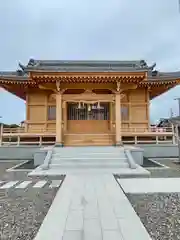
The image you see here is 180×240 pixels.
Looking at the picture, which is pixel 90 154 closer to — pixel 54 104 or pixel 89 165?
pixel 89 165

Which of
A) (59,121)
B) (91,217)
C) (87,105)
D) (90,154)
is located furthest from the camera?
(87,105)

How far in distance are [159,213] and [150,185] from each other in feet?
7.39

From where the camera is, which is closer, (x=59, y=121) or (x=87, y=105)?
(x=59, y=121)

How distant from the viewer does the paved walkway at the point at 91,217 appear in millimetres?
2902

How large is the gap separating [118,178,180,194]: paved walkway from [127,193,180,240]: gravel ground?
15.4 inches

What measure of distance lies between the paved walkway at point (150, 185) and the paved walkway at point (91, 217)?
503 mm

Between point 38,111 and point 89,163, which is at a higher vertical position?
point 38,111

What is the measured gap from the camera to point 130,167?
28.3ft

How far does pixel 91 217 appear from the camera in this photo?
11.5 feet

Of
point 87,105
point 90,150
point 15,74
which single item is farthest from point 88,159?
point 15,74

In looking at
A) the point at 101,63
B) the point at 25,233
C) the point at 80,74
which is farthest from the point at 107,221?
the point at 101,63

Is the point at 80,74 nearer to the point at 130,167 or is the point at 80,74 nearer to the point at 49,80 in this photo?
the point at 49,80

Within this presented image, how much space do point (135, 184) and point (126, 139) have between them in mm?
7326

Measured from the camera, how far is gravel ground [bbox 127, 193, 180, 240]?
9.91ft
